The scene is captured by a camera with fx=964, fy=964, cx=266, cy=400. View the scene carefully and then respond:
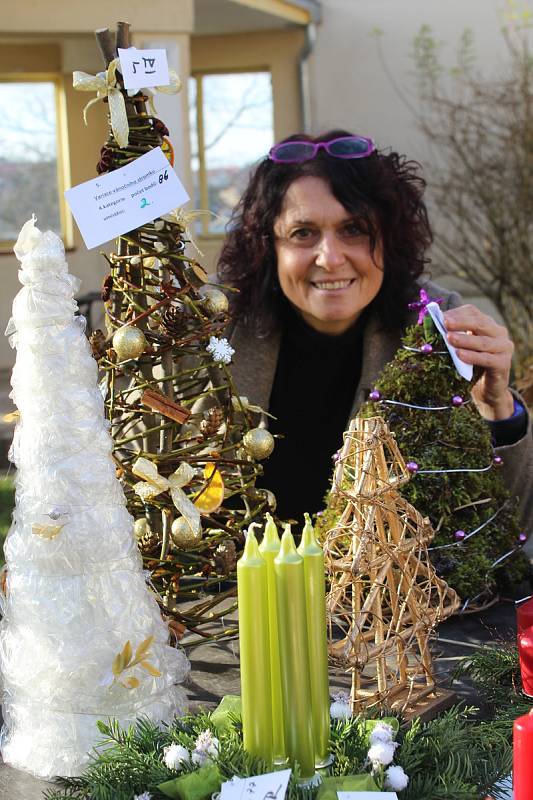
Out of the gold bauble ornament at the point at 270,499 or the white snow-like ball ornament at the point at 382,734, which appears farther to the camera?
the gold bauble ornament at the point at 270,499

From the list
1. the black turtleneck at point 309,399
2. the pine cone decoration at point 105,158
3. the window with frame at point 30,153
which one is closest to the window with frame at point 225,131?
the window with frame at point 30,153

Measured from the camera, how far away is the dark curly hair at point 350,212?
2.00 metres

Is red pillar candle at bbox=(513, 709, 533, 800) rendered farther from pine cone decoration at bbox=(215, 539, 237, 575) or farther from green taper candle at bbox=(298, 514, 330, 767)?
pine cone decoration at bbox=(215, 539, 237, 575)

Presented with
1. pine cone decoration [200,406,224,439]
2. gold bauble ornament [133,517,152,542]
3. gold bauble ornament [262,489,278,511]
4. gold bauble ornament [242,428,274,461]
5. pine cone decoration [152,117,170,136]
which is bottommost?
gold bauble ornament [133,517,152,542]

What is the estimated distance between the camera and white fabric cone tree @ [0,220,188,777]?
3.27ft

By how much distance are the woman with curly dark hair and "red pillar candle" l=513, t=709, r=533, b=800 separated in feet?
3.55

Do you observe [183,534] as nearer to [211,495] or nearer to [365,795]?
[211,495]

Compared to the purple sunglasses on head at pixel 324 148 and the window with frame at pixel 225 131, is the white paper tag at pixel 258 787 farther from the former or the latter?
the window with frame at pixel 225 131

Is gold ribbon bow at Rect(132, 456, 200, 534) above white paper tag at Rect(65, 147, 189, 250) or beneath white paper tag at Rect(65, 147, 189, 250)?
beneath

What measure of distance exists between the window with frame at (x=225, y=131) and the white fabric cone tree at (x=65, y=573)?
6.38 meters

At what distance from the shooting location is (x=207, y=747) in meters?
0.89

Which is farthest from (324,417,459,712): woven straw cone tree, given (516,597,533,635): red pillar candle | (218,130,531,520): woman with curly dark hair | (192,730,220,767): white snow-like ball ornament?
(218,130,531,520): woman with curly dark hair

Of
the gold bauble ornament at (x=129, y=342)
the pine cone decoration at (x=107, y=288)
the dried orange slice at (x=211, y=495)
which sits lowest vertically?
the dried orange slice at (x=211, y=495)

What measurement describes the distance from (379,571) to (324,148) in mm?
1247
